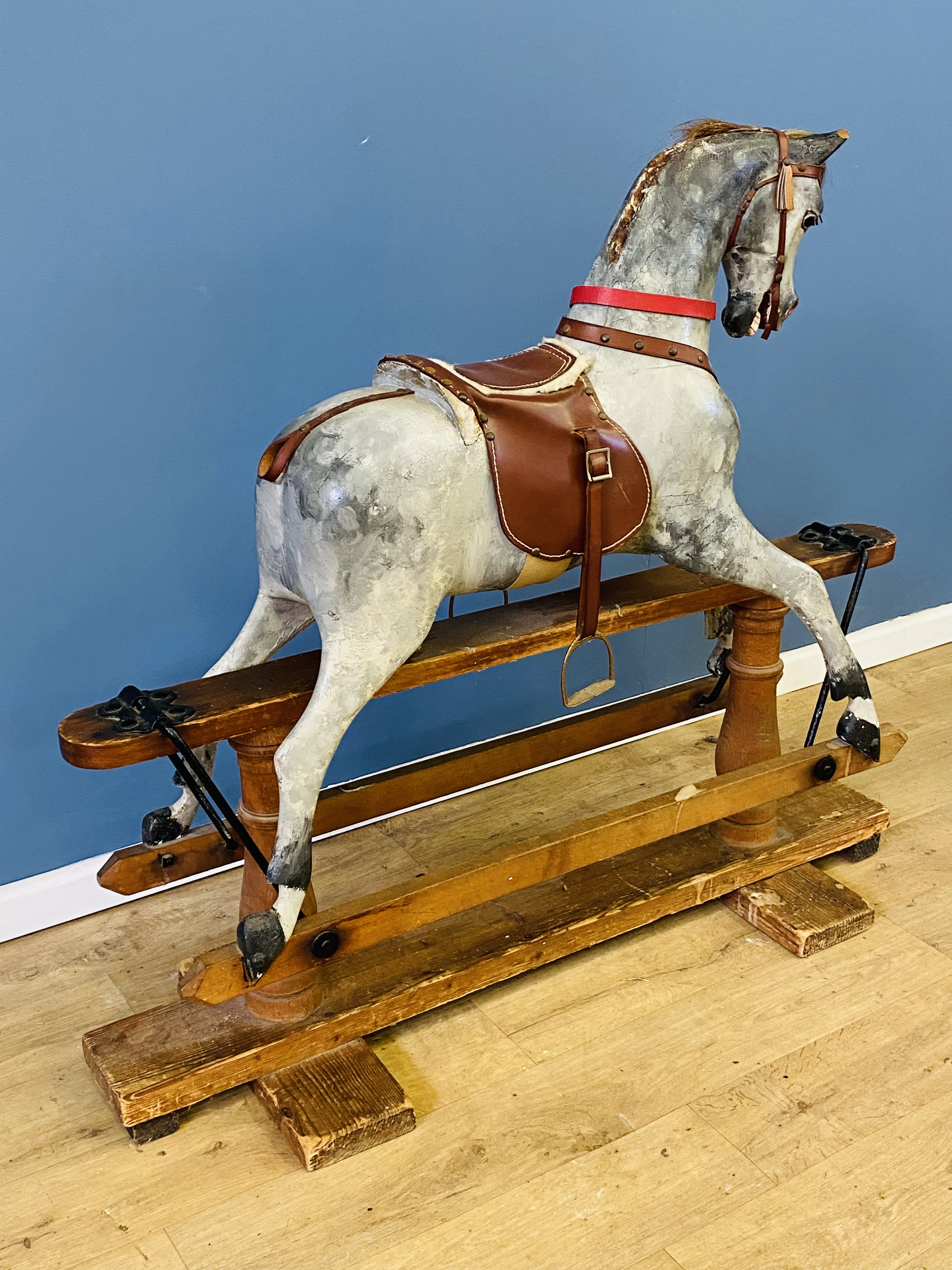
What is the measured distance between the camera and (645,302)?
1.63 metres

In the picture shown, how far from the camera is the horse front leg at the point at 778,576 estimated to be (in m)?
1.69

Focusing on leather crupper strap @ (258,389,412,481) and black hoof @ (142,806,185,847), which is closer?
leather crupper strap @ (258,389,412,481)

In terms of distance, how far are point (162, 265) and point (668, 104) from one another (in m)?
1.02

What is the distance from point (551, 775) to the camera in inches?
96.3

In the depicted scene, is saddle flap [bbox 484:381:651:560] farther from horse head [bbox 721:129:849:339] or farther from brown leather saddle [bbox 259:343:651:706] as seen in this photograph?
horse head [bbox 721:129:849:339]

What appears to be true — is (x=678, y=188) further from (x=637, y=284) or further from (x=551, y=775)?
(x=551, y=775)

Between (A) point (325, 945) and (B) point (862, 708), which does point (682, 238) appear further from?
(A) point (325, 945)

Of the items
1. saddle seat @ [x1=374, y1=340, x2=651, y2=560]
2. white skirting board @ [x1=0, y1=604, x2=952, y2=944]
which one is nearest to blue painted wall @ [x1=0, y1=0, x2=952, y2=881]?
white skirting board @ [x1=0, y1=604, x2=952, y2=944]

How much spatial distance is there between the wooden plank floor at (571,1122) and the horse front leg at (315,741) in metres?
0.31

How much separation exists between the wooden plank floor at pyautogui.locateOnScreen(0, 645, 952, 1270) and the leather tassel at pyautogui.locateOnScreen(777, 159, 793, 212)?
112 cm

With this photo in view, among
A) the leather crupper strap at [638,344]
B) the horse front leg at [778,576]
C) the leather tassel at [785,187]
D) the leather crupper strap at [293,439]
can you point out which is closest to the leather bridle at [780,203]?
the leather tassel at [785,187]

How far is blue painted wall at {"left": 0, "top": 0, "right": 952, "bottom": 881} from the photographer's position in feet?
5.78

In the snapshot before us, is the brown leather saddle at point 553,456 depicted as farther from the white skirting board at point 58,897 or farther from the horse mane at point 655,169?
the white skirting board at point 58,897

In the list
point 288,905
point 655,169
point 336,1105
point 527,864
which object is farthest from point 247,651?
point 655,169
